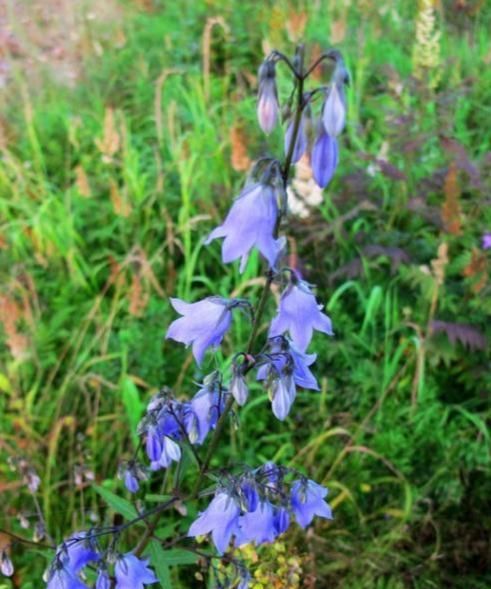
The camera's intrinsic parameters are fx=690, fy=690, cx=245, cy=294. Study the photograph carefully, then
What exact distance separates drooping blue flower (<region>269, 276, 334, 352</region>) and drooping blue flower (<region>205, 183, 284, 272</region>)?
0.36 feet

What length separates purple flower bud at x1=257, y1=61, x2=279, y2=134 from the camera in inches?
47.4

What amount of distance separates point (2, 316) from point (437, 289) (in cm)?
164

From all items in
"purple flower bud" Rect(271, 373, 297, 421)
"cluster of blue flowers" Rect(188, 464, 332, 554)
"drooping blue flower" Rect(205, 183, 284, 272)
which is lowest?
"cluster of blue flowers" Rect(188, 464, 332, 554)

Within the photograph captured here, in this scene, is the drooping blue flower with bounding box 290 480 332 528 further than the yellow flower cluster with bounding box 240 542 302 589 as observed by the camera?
No

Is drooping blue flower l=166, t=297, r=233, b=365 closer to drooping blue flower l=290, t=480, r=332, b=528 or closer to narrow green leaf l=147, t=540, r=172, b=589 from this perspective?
drooping blue flower l=290, t=480, r=332, b=528

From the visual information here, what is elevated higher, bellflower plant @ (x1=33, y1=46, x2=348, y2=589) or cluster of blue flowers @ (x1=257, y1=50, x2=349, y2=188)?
cluster of blue flowers @ (x1=257, y1=50, x2=349, y2=188)

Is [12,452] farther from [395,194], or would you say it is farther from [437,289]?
[395,194]

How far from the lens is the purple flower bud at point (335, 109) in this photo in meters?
1.16

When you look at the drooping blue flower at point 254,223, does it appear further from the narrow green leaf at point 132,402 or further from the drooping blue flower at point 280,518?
the narrow green leaf at point 132,402

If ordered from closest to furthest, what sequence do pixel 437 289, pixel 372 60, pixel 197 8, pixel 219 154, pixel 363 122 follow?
pixel 437 289 → pixel 219 154 → pixel 363 122 → pixel 372 60 → pixel 197 8

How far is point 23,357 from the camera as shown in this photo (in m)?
2.58

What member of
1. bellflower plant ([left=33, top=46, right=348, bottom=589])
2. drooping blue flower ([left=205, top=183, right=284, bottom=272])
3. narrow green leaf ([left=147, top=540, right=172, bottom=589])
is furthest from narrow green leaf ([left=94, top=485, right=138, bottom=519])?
drooping blue flower ([left=205, top=183, right=284, bottom=272])

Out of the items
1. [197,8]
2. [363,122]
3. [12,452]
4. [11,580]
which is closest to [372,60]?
[363,122]

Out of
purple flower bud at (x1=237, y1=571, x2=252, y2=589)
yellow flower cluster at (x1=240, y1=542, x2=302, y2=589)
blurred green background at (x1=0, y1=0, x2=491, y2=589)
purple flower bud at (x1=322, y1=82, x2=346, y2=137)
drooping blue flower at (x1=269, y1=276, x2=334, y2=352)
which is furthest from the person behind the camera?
blurred green background at (x1=0, y1=0, x2=491, y2=589)
